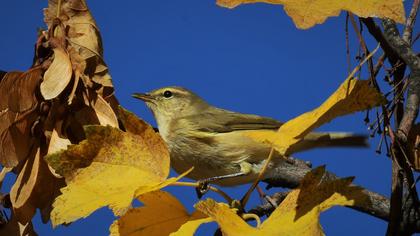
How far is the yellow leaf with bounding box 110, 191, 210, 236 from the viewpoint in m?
0.37

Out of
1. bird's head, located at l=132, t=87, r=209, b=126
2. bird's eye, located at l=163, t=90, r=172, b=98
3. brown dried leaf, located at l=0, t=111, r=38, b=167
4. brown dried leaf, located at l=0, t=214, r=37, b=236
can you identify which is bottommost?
bird's head, located at l=132, t=87, r=209, b=126

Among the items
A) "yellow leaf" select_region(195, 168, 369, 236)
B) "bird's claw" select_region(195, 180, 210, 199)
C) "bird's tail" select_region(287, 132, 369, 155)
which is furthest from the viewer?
"bird's tail" select_region(287, 132, 369, 155)

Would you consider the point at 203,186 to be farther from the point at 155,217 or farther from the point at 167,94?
the point at 167,94

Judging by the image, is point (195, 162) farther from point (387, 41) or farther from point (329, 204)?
point (329, 204)

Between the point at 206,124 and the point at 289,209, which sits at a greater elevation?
the point at 289,209

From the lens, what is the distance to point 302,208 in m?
0.31

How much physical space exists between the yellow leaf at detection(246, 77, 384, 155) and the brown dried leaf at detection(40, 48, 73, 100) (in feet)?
0.66

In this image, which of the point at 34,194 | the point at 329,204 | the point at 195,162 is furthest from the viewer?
the point at 195,162

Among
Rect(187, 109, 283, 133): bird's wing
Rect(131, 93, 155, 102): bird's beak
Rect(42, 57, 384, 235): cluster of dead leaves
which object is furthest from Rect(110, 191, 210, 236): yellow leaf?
Rect(131, 93, 155, 102): bird's beak

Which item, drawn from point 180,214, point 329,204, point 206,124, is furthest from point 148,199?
point 206,124

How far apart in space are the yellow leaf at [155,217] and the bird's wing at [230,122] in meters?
0.49

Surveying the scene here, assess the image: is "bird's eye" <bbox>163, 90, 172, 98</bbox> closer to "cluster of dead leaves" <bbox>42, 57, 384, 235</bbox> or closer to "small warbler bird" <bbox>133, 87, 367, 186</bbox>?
"small warbler bird" <bbox>133, 87, 367, 186</bbox>

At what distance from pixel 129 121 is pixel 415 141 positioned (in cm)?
24

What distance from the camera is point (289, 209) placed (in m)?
0.32
